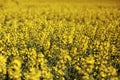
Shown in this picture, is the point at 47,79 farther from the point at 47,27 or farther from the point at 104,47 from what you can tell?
the point at 47,27

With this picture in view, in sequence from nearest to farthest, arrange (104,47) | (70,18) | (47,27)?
(104,47) < (47,27) < (70,18)

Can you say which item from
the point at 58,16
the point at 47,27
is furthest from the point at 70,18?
the point at 47,27

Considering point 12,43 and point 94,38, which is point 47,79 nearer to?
point 12,43

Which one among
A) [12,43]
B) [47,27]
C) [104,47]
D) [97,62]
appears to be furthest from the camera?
[47,27]

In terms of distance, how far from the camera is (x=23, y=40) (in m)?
9.35

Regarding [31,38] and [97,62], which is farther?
[31,38]

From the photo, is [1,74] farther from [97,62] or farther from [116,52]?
[116,52]

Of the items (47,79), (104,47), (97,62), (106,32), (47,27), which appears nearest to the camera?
(47,79)

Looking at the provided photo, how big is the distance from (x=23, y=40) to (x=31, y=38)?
0.46 m

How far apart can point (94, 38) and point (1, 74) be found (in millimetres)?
4146

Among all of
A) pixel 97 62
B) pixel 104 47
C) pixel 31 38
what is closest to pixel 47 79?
pixel 97 62

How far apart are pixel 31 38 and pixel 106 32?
2.40 metres

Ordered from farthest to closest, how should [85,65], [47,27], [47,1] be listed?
[47,1] → [47,27] → [85,65]

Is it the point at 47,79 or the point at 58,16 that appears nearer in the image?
the point at 47,79
